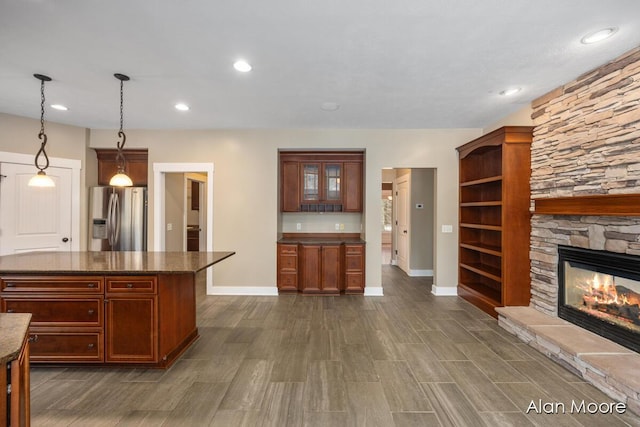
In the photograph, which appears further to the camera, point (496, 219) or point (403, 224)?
point (403, 224)

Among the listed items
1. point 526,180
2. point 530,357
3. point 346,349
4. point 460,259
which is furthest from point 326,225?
point 530,357

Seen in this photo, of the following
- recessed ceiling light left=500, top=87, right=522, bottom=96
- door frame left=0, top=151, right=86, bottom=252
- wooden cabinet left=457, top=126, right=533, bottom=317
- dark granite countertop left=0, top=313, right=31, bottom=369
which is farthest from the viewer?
door frame left=0, top=151, right=86, bottom=252

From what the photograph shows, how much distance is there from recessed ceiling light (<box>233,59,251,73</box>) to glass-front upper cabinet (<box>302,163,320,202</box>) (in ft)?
7.92

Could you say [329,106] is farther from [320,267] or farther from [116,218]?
[116,218]

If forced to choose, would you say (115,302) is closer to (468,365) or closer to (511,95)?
(468,365)

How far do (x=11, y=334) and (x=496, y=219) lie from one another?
16.9 ft

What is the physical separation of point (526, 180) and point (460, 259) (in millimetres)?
1690

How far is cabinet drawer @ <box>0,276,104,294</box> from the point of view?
8.18ft

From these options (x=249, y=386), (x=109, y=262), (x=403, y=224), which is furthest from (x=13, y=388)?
(x=403, y=224)

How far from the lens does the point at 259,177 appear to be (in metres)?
4.93

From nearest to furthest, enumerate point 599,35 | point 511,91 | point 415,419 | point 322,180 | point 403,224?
1. point 415,419
2. point 599,35
3. point 511,91
4. point 322,180
5. point 403,224

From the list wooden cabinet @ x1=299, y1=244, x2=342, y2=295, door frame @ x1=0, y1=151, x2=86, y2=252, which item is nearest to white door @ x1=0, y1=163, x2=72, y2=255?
door frame @ x1=0, y1=151, x2=86, y2=252

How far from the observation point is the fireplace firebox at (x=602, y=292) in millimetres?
2520

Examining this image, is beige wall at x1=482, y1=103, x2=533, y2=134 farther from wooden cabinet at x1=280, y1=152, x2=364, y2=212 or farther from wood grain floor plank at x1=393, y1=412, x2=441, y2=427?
wood grain floor plank at x1=393, y1=412, x2=441, y2=427
